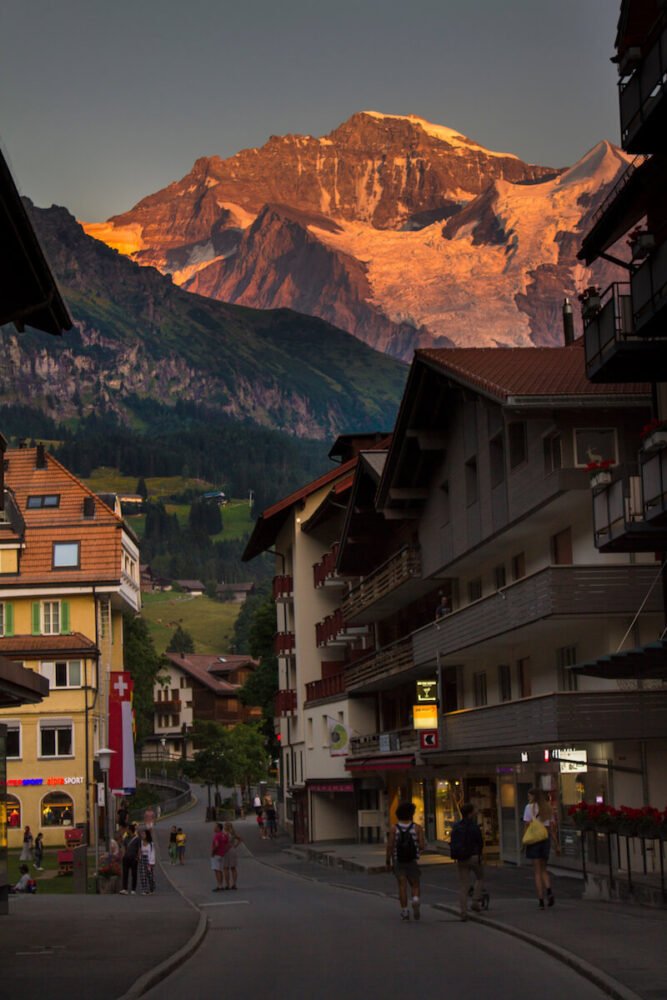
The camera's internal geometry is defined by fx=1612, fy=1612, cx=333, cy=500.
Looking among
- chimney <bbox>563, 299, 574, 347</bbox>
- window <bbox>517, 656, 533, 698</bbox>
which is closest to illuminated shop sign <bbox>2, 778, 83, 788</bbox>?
chimney <bbox>563, 299, 574, 347</bbox>

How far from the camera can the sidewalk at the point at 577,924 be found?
16.5 meters

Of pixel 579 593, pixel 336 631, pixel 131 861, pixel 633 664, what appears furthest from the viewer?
pixel 336 631

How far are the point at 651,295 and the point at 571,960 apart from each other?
11.5 m

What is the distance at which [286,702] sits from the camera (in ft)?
257

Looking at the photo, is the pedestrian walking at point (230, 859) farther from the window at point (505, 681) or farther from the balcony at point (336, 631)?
the balcony at point (336, 631)

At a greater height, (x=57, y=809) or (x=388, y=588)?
(x=388, y=588)

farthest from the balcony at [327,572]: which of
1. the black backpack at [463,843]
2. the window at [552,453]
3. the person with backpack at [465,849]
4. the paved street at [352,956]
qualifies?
the black backpack at [463,843]

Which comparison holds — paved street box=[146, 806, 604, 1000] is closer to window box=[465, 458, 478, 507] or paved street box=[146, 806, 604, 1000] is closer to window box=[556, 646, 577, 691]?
window box=[556, 646, 577, 691]

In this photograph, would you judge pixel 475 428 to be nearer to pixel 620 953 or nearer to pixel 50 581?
pixel 620 953

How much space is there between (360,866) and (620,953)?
3029cm

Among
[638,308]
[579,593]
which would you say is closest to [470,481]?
[579,593]

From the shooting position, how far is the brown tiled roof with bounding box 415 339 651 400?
3578 centimetres

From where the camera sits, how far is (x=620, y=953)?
728 inches

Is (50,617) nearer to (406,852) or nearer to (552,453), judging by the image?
(552,453)
